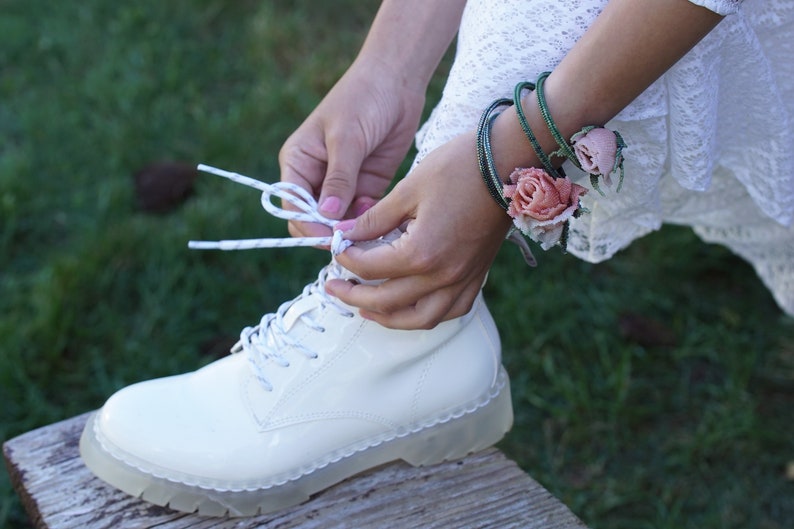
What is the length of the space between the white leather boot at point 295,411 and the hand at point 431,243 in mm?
68

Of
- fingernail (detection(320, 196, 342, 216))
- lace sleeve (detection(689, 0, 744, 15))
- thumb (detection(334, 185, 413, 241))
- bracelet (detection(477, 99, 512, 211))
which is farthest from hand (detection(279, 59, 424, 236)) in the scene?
lace sleeve (detection(689, 0, 744, 15))

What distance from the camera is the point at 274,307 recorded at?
179 cm

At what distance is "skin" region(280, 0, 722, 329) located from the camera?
0.79m

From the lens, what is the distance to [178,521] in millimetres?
984

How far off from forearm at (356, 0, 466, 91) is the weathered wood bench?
490 millimetres

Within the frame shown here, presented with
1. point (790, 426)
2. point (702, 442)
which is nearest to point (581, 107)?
point (702, 442)

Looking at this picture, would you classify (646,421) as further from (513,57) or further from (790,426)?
(513,57)

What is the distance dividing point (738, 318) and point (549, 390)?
44cm

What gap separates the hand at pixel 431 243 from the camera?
2.77 feet

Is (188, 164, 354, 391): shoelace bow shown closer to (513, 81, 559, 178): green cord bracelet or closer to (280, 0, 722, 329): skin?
(280, 0, 722, 329): skin

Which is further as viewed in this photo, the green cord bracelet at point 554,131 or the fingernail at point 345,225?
the fingernail at point 345,225

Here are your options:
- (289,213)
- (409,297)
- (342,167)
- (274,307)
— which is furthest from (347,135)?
(274,307)

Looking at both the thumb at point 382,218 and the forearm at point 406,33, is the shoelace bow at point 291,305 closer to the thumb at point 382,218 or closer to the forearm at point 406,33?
the thumb at point 382,218

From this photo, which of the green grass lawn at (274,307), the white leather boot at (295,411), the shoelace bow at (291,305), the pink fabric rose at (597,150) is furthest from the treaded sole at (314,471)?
the green grass lawn at (274,307)
